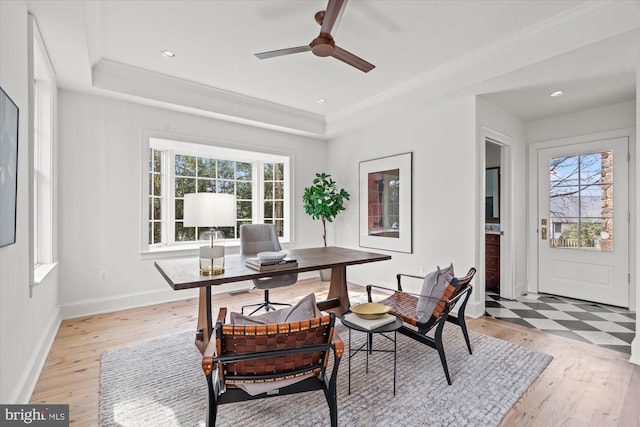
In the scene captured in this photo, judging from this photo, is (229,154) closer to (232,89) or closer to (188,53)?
(232,89)

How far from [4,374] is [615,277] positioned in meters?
5.44

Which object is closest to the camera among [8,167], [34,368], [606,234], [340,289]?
[8,167]

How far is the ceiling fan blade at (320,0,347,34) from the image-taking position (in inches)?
75.9

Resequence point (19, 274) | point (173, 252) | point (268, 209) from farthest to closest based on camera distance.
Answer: point (268, 209) → point (173, 252) → point (19, 274)

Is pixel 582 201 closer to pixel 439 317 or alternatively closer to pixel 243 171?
pixel 439 317

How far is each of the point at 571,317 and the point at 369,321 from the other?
110 inches

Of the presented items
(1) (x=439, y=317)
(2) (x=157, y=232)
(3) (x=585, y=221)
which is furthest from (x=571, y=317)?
(2) (x=157, y=232)

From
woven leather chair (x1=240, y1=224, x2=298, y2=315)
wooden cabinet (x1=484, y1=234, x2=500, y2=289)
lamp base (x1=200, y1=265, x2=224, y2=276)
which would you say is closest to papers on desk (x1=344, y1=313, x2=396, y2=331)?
lamp base (x1=200, y1=265, x2=224, y2=276)

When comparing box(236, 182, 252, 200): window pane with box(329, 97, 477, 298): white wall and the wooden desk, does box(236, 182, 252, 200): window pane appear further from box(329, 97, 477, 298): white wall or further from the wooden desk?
the wooden desk

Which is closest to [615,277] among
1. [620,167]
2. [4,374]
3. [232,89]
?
[620,167]

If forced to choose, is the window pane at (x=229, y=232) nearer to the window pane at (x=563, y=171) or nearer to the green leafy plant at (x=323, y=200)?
the green leafy plant at (x=323, y=200)

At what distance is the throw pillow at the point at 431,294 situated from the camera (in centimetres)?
→ 210

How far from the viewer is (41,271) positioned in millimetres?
2580

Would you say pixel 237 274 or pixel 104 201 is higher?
pixel 104 201
